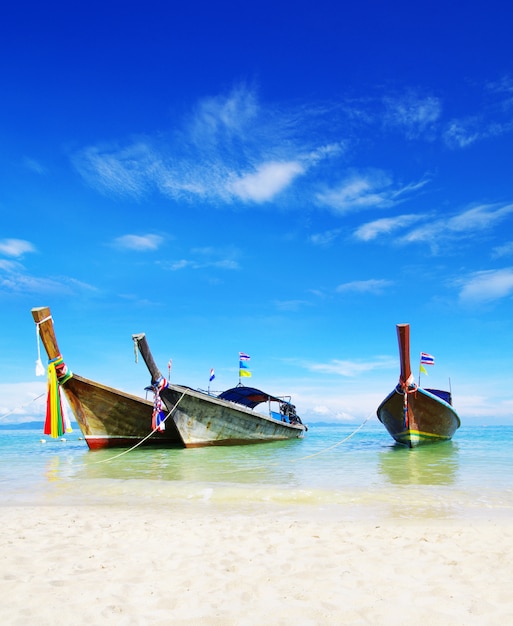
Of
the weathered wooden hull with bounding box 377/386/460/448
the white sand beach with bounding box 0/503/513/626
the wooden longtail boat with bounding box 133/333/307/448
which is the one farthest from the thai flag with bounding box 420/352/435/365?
the white sand beach with bounding box 0/503/513/626

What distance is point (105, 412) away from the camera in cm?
1739

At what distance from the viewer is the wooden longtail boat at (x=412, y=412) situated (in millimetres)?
15633

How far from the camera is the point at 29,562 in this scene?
171 inches

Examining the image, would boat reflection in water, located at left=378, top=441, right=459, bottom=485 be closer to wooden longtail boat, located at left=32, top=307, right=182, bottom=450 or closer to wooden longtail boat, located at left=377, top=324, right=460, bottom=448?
wooden longtail boat, located at left=377, top=324, right=460, bottom=448

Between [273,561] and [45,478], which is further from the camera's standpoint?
[45,478]

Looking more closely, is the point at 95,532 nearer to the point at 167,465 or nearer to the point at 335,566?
the point at 335,566

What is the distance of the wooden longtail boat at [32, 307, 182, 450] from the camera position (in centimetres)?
1636

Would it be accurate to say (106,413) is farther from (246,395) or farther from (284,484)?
(284,484)

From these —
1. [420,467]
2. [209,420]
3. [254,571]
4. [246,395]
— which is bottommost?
[254,571]

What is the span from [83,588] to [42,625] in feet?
2.09

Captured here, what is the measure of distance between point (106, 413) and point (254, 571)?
1465 centimetres

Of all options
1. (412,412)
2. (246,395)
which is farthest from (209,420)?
(412,412)

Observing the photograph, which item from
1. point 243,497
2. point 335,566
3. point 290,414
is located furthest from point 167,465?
point 290,414

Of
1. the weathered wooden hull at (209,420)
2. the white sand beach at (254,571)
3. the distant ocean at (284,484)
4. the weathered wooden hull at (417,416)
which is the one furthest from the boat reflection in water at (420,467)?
the weathered wooden hull at (209,420)
